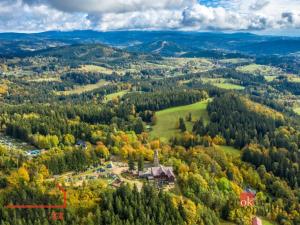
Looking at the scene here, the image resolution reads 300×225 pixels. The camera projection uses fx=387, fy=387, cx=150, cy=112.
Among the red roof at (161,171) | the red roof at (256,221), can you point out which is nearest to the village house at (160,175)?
the red roof at (161,171)

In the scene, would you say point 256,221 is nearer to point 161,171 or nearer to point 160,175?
point 160,175

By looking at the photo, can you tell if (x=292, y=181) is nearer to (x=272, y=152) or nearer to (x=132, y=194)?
(x=272, y=152)

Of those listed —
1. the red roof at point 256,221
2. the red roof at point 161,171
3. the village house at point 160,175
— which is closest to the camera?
the red roof at point 256,221

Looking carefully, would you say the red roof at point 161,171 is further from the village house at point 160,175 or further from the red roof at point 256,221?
the red roof at point 256,221

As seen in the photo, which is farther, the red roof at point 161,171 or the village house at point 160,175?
the red roof at point 161,171

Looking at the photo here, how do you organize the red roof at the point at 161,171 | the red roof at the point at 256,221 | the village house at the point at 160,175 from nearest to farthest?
the red roof at the point at 256,221
the village house at the point at 160,175
the red roof at the point at 161,171

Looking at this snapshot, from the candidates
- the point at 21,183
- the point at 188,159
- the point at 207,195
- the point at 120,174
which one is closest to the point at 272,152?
the point at 188,159

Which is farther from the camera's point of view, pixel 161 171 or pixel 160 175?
pixel 161 171

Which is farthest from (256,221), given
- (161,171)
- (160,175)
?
(161,171)

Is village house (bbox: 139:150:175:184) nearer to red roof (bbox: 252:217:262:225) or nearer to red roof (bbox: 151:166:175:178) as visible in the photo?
red roof (bbox: 151:166:175:178)

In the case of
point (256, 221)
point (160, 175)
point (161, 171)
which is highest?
point (161, 171)

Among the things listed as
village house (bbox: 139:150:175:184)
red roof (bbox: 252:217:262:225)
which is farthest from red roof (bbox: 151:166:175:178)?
red roof (bbox: 252:217:262:225)
